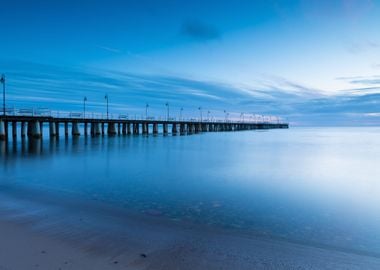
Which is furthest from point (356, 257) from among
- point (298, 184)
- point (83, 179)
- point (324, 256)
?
point (83, 179)

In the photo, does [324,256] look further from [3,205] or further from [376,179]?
[376,179]

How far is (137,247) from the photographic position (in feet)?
15.6

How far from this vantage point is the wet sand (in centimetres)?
414

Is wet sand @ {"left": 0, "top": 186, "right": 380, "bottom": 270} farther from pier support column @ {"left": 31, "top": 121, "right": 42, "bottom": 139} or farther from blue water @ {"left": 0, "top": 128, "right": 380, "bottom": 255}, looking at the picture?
pier support column @ {"left": 31, "top": 121, "right": 42, "bottom": 139}

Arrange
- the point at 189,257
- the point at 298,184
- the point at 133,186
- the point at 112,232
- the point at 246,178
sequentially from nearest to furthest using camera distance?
the point at 189,257
the point at 112,232
the point at 133,186
the point at 298,184
the point at 246,178

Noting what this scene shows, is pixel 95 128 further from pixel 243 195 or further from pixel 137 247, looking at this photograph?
pixel 137 247

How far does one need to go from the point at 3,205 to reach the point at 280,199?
7.18 m

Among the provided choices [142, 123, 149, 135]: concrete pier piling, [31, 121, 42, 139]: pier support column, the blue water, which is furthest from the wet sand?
[142, 123, 149, 135]: concrete pier piling

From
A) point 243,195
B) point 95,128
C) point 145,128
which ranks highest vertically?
point 95,128

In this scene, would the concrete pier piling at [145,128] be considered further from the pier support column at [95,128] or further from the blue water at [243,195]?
the blue water at [243,195]

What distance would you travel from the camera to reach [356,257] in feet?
16.0

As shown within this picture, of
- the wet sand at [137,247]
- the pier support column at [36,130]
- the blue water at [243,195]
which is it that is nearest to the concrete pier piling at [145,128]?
the pier support column at [36,130]

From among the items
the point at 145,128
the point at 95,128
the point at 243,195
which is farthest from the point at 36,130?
the point at 243,195

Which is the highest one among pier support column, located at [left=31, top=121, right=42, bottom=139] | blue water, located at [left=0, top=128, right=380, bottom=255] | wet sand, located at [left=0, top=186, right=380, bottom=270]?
pier support column, located at [left=31, top=121, right=42, bottom=139]
